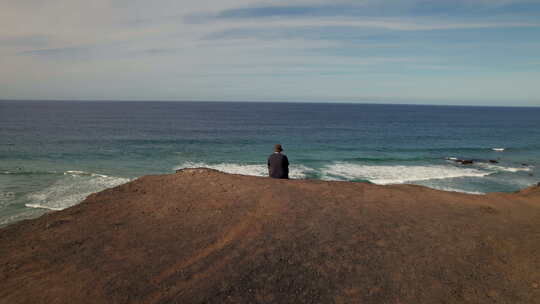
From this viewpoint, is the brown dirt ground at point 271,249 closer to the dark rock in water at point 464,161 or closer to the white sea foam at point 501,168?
the white sea foam at point 501,168

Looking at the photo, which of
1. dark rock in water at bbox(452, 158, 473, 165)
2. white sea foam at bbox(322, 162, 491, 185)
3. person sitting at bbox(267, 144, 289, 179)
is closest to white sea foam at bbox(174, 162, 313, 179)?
white sea foam at bbox(322, 162, 491, 185)

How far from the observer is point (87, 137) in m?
41.9

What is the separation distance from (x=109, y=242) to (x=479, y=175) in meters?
28.0

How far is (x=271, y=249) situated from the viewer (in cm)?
640

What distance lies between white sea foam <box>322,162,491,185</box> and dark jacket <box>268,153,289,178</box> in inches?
522

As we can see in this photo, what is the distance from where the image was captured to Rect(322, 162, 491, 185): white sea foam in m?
24.2

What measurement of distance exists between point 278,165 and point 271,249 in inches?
200

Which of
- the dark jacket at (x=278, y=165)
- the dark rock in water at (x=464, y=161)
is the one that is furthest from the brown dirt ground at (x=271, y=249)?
the dark rock in water at (x=464, y=161)

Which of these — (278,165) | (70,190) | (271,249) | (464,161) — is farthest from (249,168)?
(464,161)

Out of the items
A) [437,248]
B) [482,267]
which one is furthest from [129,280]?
[482,267]

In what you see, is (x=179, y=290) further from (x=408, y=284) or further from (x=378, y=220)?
(x=378, y=220)

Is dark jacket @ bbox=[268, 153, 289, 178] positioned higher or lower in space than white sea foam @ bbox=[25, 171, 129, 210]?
higher

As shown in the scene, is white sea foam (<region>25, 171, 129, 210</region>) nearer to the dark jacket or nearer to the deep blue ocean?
the deep blue ocean

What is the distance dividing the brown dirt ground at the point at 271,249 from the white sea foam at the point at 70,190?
9.57m
